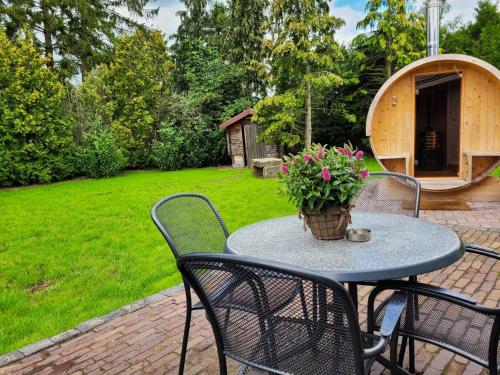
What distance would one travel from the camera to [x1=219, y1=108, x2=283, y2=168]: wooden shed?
14.9 meters

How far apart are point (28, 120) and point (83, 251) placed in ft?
30.4

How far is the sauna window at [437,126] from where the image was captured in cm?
1012

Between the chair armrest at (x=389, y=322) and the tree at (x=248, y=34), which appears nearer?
the chair armrest at (x=389, y=322)

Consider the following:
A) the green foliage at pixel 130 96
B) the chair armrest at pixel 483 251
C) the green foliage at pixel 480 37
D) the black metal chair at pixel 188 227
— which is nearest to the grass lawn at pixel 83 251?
the black metal chair at pixel 188 227

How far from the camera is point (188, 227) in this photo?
2182 millimetres

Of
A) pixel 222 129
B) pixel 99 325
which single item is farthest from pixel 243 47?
pixel 99 325

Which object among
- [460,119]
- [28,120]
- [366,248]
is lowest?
[366,248]

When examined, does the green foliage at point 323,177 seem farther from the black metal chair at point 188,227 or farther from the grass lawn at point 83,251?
the grass lawn at point 83,251

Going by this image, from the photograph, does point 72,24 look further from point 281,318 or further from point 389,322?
point 389,322

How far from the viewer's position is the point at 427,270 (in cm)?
144

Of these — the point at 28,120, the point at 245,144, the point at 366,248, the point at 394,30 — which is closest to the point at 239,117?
the point at 245,144

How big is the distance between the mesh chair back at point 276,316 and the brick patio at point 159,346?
3.23ft

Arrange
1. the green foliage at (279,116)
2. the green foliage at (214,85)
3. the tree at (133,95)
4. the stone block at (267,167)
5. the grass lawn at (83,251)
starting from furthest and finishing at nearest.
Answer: the green foliage at (214,85), the tree at (133,95), the green foliage at (279,116), the stone block at (267,167), the grass lawn at (83,251)

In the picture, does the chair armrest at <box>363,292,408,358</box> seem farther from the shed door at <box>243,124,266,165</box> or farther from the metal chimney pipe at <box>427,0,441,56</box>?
the shed door at <box>243,124,266,165</box>
